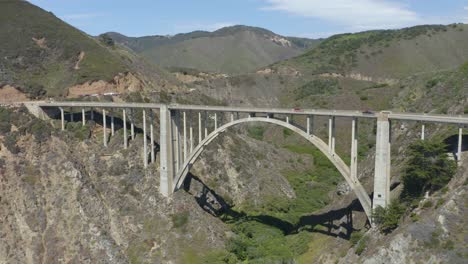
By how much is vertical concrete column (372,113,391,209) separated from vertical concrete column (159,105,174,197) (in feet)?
83.8

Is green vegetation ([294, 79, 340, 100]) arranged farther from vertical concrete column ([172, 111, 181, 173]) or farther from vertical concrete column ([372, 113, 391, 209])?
vertical concrete column ([372, 113, 391, 209])

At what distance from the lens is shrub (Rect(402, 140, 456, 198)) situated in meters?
36.8

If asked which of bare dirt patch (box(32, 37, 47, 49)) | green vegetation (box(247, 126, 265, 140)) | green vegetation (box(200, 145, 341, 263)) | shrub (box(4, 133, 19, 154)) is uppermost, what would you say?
bare dirt patch (box(32, 37, 47, 49))

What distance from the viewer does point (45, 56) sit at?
89.8 m

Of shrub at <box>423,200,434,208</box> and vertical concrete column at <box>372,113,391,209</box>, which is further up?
vertical concrete column at <box>372,113,391,209</box>

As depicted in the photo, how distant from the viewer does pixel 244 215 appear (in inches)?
2430

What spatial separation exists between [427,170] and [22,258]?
43.1 metres

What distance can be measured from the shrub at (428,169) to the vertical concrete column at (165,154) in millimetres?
27392

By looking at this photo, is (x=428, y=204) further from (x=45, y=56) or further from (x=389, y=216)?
(x=45, y=56)

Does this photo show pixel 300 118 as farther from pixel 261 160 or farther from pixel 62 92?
pixel 62 92

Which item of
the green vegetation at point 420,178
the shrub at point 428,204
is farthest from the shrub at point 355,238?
the shrub at point 428,204

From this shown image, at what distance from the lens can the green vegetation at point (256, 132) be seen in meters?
109

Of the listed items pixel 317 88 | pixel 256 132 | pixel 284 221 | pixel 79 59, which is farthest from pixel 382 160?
pixel 317 88

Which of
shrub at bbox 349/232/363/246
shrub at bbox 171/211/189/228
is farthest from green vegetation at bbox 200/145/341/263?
shrub at bbox 349/232/363/246
